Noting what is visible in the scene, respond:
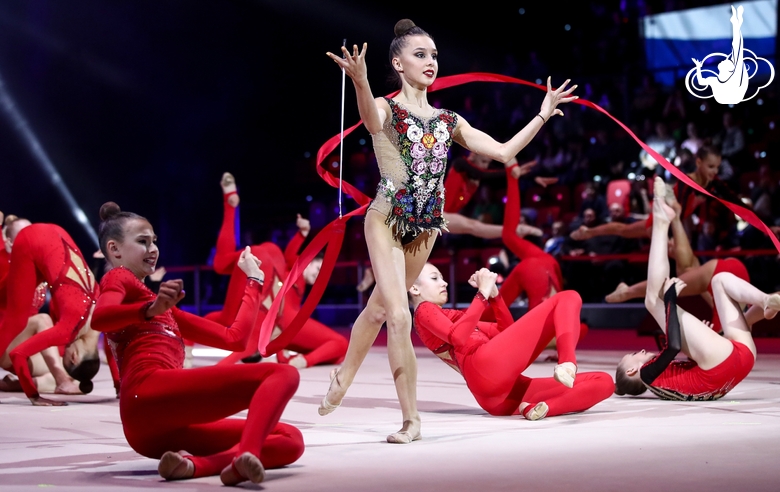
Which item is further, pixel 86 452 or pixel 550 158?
pixel 550 158

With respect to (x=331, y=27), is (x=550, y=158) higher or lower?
lower

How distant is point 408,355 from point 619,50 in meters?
8.95

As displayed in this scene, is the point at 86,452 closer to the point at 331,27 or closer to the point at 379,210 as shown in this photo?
the point at 379,210

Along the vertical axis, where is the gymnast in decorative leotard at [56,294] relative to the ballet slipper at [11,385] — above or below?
above

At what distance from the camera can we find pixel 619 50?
11305mm

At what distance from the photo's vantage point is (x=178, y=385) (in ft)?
8.25

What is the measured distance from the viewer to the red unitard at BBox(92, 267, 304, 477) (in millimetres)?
2447

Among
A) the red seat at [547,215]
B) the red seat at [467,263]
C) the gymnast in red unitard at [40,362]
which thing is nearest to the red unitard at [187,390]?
the gymnast in red unitard at [40,362]

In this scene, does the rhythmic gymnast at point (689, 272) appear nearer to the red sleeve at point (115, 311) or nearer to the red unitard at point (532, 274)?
the red unitard at point (532, 274)

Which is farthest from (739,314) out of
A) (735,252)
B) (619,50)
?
(619,50)

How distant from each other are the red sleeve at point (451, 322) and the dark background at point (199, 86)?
639cm

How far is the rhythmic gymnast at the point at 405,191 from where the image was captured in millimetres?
3275

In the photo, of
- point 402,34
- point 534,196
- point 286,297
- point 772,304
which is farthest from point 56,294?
point 534,196

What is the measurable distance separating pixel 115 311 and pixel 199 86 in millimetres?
9178
